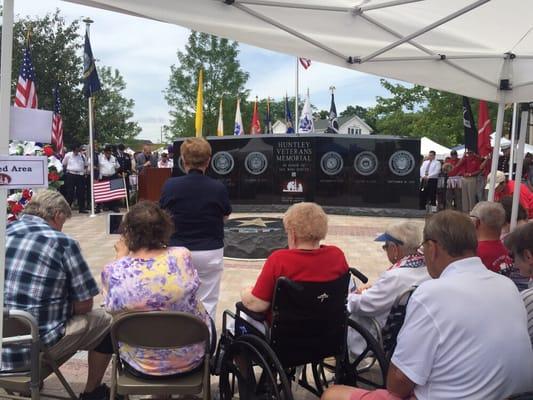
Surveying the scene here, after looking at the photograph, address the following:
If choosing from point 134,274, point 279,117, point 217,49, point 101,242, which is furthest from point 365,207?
point 279,117

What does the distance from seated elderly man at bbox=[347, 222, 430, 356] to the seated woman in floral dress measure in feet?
3.48

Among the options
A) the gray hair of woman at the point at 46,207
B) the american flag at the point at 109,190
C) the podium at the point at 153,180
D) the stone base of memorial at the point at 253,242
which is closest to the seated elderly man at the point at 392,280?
the gray hair of woman at the point at 46,207

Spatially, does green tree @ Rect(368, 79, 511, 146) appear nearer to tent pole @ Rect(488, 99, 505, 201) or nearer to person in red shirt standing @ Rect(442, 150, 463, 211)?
person in red shirt standing @ Rect(442, 150, 463, 211)

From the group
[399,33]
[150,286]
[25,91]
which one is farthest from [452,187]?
[150,286]

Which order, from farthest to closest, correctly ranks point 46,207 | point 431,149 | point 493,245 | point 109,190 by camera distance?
point 431,149
point 109,190
point 493,245
point 46,207

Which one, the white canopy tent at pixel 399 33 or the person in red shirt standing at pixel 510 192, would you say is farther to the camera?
the person in red shirt standing at pixel 510 192

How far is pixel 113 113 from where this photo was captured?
33.8 meters

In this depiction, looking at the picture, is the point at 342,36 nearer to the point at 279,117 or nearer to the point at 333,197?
the point at 333,197

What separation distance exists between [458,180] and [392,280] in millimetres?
13037

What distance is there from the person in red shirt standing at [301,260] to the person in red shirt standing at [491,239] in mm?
1230

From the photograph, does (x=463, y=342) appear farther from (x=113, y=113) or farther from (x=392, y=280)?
(x=113, y=113)

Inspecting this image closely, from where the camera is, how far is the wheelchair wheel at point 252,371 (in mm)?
2533

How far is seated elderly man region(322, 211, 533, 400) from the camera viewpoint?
186 cm

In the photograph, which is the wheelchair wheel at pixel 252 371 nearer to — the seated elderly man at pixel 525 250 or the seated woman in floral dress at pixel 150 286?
the seated woman in floral dress at pixel 150 286
